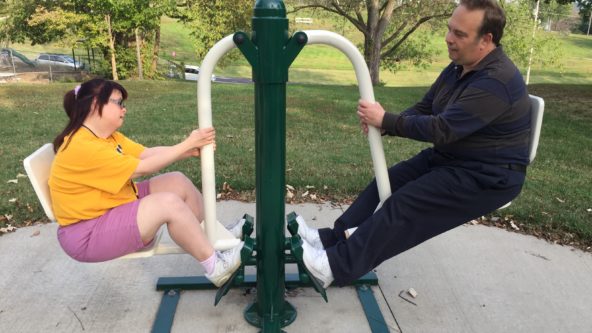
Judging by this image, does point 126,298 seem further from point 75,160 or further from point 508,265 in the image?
point 508,265

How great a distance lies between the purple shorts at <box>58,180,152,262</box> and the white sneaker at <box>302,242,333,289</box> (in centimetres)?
71

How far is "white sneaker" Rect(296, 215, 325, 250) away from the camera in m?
2.53

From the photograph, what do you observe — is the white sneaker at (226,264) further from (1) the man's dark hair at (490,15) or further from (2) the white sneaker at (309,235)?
(1) the man's dark hair at (490,15)

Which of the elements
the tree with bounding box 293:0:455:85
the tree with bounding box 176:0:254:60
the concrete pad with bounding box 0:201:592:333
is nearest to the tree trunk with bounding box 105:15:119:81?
the tree with bounding box 176:0:254:60

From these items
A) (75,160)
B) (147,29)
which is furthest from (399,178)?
(147,29)

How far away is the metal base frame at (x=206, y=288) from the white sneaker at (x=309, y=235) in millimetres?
199

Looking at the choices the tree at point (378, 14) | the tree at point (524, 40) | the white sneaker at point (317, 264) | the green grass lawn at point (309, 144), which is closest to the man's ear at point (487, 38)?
the white sneaker at point (317, 264)

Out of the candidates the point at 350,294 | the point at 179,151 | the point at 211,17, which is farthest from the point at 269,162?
the point at 211,17

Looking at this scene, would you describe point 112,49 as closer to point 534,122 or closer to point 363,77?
point 363,77

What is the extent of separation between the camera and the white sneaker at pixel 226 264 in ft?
7.39

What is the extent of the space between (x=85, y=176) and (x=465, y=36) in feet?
5.67

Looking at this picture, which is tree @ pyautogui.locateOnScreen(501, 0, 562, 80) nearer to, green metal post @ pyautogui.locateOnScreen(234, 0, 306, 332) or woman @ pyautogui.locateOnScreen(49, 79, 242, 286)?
green metal post @ pyautogui.locateOnScreen(234, 0, 306, 332)

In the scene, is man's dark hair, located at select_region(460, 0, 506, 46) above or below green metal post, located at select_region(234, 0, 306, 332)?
above

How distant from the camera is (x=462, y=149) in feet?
7.37
